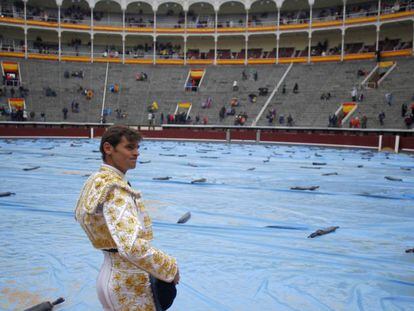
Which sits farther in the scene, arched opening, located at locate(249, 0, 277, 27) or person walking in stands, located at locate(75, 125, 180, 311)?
arched opening, located at locate(249, 0, 277, 27)

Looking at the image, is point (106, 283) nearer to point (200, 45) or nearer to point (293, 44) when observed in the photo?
point (293, 44)

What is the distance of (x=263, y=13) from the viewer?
47.2 meters

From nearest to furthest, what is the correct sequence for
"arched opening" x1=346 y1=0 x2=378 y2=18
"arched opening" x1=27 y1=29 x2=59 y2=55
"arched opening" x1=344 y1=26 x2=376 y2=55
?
1. "arched opening" x1=346 y1=0 x2=378 y2=18
2. "arched opening" x1=344 y1=26 x2=376 y2=55
3. "arched opening" x1=27 y1=29 x2=59 y2=55

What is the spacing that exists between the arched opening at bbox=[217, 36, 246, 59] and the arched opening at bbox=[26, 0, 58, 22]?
1826cm

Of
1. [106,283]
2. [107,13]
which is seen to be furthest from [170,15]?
[106,283]

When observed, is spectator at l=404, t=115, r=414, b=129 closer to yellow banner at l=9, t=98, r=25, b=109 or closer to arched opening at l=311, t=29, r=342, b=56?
arched opening at l=311, t=29, r=342, b=56

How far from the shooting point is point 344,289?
4.00m

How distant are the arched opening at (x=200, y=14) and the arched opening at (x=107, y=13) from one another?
807cm

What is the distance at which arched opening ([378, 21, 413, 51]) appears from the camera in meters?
38.8

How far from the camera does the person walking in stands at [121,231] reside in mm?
1832

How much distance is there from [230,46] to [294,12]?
7874 mm

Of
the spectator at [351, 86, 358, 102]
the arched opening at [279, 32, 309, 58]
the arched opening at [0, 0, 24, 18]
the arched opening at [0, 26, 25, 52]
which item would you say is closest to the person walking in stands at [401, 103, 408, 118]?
the spectator at [351, 86, 358, 102]

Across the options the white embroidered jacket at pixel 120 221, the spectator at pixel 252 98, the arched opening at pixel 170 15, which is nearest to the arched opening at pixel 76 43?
the arched opening at pixel 170 15

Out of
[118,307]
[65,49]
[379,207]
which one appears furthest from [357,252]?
[65,49]
